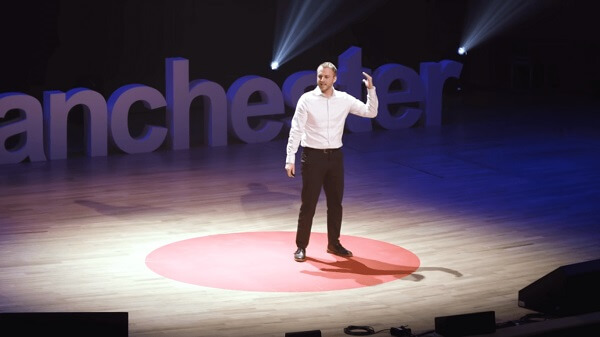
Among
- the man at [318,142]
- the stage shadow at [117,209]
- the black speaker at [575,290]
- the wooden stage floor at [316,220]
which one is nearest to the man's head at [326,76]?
the man at [318,142]

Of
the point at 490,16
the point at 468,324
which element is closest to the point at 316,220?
the point at 468,324

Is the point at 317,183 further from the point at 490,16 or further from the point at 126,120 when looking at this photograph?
the point at 490,16

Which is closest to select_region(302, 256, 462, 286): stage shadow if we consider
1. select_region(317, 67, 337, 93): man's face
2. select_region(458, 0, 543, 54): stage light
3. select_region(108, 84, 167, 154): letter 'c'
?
select_region(317, 67, 337, 93): man's face

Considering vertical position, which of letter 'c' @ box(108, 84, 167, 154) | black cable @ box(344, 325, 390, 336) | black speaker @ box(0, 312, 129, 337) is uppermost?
letter 'c' @ box(108, 84, 167, 154)

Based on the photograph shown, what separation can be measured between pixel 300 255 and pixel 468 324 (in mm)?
2597

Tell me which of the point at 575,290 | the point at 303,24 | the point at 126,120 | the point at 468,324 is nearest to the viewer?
the point at 468,324

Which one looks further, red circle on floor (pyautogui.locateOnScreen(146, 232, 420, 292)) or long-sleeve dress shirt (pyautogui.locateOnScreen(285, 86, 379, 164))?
long-sleeve dress shirt (pyautogui.locateOnScreen(285, 86, 379, 164))

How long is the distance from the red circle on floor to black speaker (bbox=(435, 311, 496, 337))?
1.80 meters

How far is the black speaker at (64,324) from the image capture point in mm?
4754

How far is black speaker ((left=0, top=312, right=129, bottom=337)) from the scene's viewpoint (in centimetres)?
475

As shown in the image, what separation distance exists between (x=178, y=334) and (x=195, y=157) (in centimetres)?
664

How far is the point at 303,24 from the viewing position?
16.5 meters

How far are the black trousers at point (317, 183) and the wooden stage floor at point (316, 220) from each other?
0.42m

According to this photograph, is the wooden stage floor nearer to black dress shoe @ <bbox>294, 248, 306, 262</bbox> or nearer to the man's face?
black dress shoe @ <bbox>294, 248, 306, 262</bbox>
